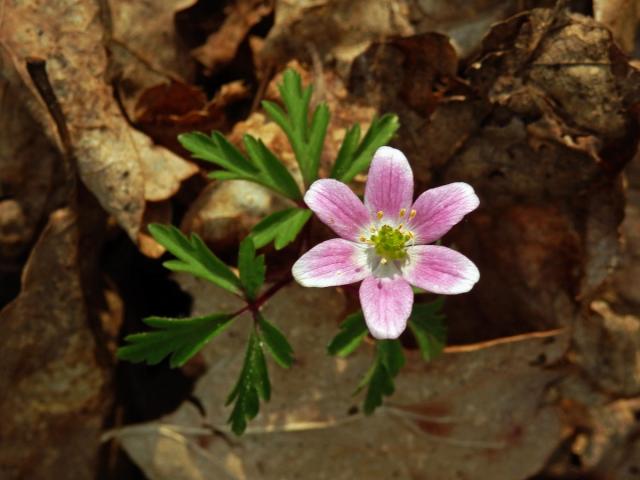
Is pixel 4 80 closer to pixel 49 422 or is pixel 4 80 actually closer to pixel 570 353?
pixel 49 422

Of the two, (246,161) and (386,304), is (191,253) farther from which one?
A: (386,304)

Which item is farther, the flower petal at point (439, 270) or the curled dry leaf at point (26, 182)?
the curled dry leaf at point (26, 182)

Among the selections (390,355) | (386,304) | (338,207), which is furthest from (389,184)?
(390,355)

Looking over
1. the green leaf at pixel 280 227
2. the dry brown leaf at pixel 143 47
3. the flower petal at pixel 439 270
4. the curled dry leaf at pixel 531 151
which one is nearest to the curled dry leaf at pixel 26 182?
the dry brown leaf at pixel 143 47

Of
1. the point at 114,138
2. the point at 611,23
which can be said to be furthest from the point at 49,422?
the point at 611,23

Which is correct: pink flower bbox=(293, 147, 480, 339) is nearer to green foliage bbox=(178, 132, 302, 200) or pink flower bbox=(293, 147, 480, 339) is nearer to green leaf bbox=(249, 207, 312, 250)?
green leaf bbox=(249, 207, 312, 250)

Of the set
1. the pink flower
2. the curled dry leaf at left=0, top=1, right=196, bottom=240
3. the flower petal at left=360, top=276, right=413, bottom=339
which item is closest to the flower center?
the pink flower

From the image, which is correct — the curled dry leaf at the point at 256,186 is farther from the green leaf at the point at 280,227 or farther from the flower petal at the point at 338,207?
the flower petal at the point at 338,207
